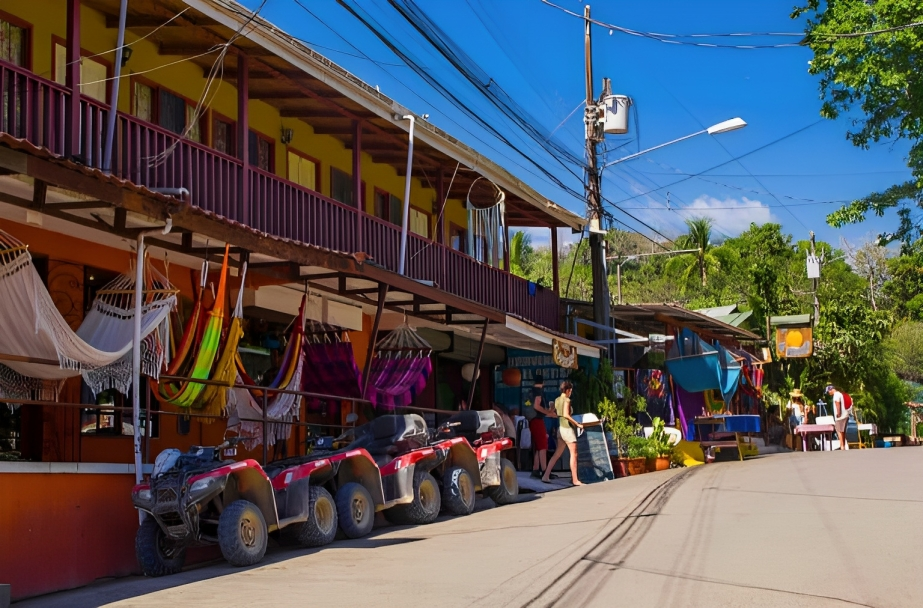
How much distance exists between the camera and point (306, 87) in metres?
15.7

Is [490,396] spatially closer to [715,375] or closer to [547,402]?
[547,402]

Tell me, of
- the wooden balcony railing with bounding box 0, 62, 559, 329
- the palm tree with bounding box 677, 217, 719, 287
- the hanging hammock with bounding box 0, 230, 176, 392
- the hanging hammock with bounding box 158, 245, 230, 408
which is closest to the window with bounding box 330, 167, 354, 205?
the wooden balcony railing with bounding box 0, 62, 559, 329

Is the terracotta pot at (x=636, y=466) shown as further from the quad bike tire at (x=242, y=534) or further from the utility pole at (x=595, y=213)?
the quad bike tire at (x=242, y=534)

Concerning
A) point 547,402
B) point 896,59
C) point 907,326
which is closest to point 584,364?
point 547,402

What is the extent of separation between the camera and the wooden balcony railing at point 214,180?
10609 mm

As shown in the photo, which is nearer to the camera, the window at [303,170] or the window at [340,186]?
the window at [303,170]

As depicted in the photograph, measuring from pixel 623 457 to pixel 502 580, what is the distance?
12.6 meters

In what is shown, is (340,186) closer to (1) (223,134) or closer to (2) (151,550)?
(1) (223,134)

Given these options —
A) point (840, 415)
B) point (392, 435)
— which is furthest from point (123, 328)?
point (840, 415)

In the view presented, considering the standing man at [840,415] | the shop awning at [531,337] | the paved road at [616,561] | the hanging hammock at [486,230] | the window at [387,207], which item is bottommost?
the paved road at [616,561]

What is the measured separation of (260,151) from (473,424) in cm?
575

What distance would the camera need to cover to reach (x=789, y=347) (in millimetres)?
32375

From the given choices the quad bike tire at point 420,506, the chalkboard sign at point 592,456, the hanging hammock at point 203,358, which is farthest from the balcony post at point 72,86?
the chalkboard sign at point 592,456

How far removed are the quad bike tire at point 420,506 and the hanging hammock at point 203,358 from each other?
9.80ft
